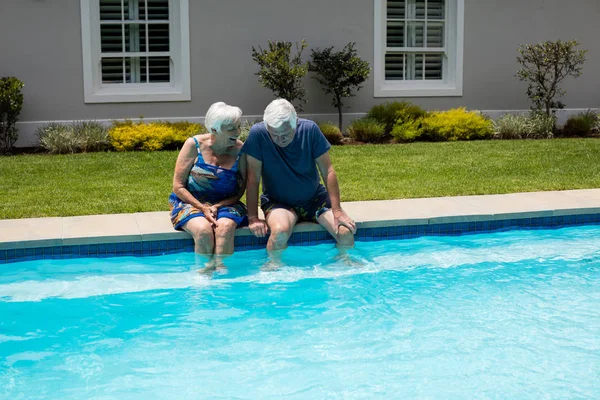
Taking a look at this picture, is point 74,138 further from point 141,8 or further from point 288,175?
point 288,175

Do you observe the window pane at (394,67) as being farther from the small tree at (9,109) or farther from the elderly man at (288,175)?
the elderly man at (288,175)

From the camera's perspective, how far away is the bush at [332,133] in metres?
12.8

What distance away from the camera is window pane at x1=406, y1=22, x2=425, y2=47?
14.9 m

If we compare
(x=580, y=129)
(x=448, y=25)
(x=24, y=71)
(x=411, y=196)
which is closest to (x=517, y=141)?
(x=580, y=129)

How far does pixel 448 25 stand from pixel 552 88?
2292mm

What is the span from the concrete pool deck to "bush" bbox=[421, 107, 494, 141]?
16.9ft

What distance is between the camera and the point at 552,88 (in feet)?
46.9

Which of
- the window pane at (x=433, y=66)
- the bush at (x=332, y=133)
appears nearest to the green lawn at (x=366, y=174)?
the bush at (x=332, y=133)

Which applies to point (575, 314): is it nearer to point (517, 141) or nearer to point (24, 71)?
point (517, 141)

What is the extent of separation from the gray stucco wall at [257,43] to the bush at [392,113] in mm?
723

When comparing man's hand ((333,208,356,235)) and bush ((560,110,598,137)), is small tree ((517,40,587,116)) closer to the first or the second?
bush ((560,110,598,137))

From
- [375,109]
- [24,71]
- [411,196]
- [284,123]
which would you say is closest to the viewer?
[284,123]

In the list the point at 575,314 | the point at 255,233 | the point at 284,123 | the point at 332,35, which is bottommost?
the point at 575,314

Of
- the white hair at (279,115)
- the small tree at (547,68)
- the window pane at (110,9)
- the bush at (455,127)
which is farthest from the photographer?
the small tree at (547,68)
